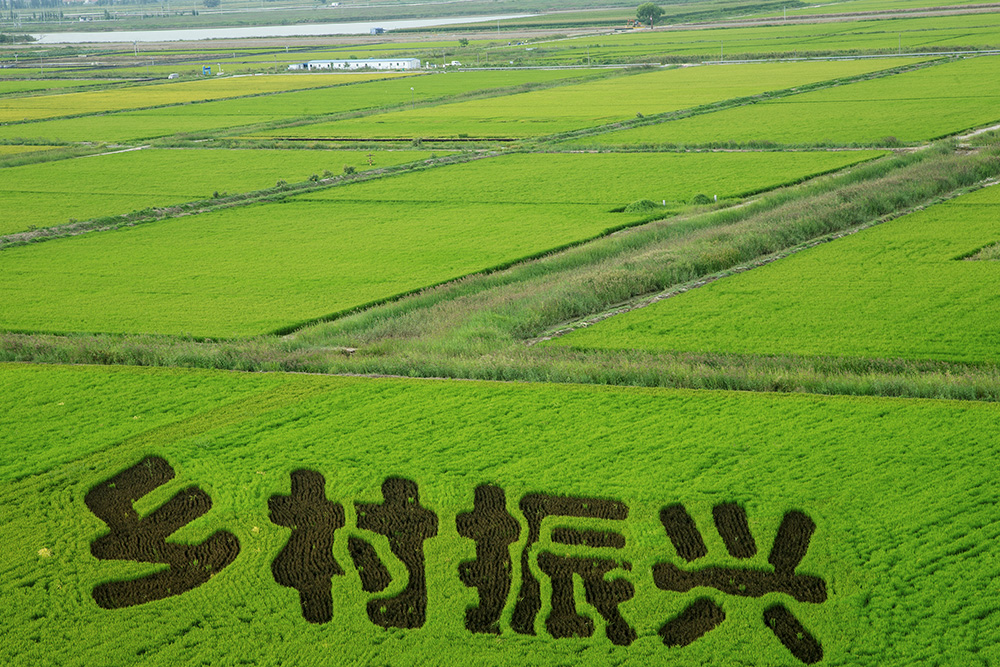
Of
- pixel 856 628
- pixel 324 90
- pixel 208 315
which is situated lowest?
pixel 856 628

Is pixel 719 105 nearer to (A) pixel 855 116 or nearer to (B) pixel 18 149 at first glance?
(A) pixel 855 116

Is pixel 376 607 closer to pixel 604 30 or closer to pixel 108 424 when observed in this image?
pixel 108 424

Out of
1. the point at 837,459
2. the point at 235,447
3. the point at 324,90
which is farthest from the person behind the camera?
the point at 324,90

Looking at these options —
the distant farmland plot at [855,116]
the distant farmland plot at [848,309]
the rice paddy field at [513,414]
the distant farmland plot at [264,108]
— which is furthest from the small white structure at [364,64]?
the distant farmland plot at [848,309]

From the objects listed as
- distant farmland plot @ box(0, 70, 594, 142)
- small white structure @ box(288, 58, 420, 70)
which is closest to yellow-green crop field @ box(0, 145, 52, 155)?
distant farmland plot @ box(0, 70, 594, 142)

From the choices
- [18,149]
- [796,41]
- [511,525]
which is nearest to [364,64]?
[796,41]

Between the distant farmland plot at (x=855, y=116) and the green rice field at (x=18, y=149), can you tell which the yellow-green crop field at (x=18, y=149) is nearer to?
the green rice field at (x=18, y=149)

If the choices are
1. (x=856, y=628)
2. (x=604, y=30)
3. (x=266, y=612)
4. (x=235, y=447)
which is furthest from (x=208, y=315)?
(x=604, y=30)
